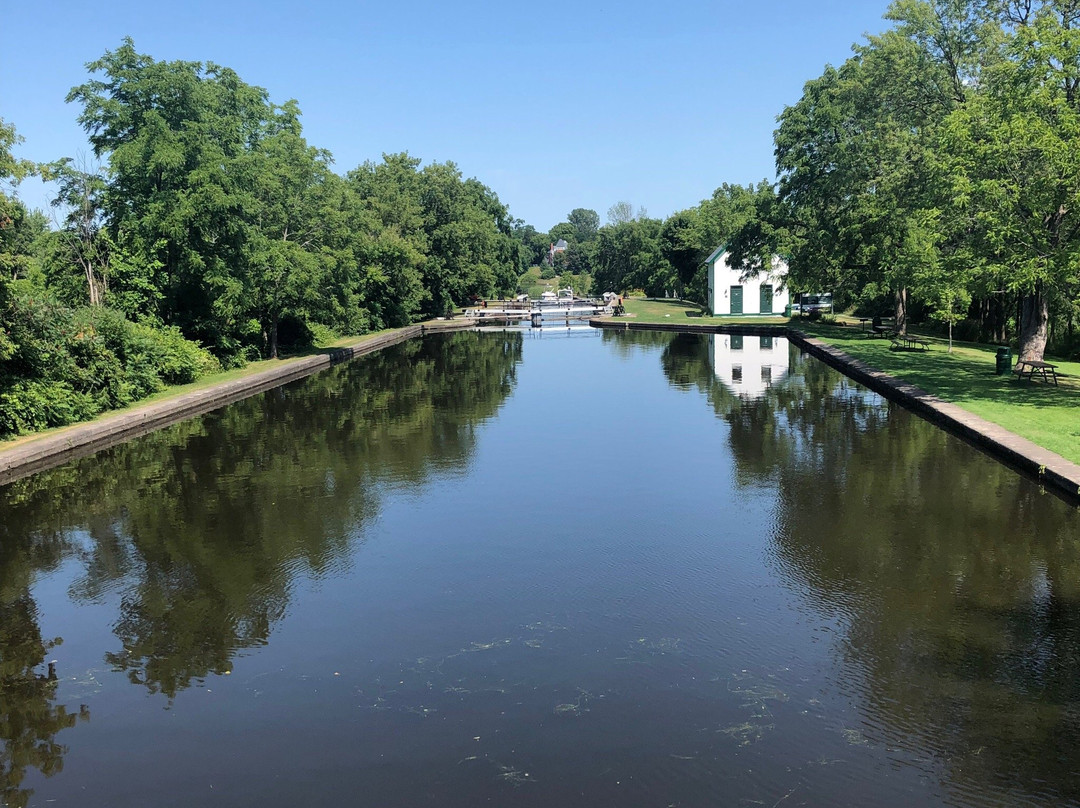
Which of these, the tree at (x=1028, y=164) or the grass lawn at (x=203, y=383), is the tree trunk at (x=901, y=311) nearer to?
the tree at (x=1028, y=164)

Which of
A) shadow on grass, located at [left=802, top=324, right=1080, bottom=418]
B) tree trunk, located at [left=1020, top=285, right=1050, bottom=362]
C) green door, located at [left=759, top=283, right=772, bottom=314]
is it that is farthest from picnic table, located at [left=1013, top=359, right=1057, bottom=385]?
green door, located at [left=759, top=283, right=772, bottom=314]

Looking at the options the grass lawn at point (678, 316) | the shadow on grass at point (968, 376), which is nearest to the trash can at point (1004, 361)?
the shadow on grass at point (968, 376)

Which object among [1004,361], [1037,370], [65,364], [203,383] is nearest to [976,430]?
[1037,370]

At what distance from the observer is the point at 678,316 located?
200 feet

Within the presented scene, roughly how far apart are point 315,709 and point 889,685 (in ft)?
15.2

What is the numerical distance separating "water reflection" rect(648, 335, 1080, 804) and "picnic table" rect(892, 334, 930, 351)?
639 inches

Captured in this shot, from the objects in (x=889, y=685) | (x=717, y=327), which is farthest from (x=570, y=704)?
(x=717, y=327)

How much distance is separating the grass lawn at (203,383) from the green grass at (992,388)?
19069 millimetres

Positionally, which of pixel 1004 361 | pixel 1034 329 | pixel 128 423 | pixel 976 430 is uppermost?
pixel 1034 329

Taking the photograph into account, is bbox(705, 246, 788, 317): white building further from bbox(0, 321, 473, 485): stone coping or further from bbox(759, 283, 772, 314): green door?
bbox(0, 321, 473, 485): stone coping

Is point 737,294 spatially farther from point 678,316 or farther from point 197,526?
point 197,526

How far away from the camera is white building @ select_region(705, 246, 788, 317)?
60125mm

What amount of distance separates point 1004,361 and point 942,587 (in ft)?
55.7

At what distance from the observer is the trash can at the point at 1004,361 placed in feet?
78.5
